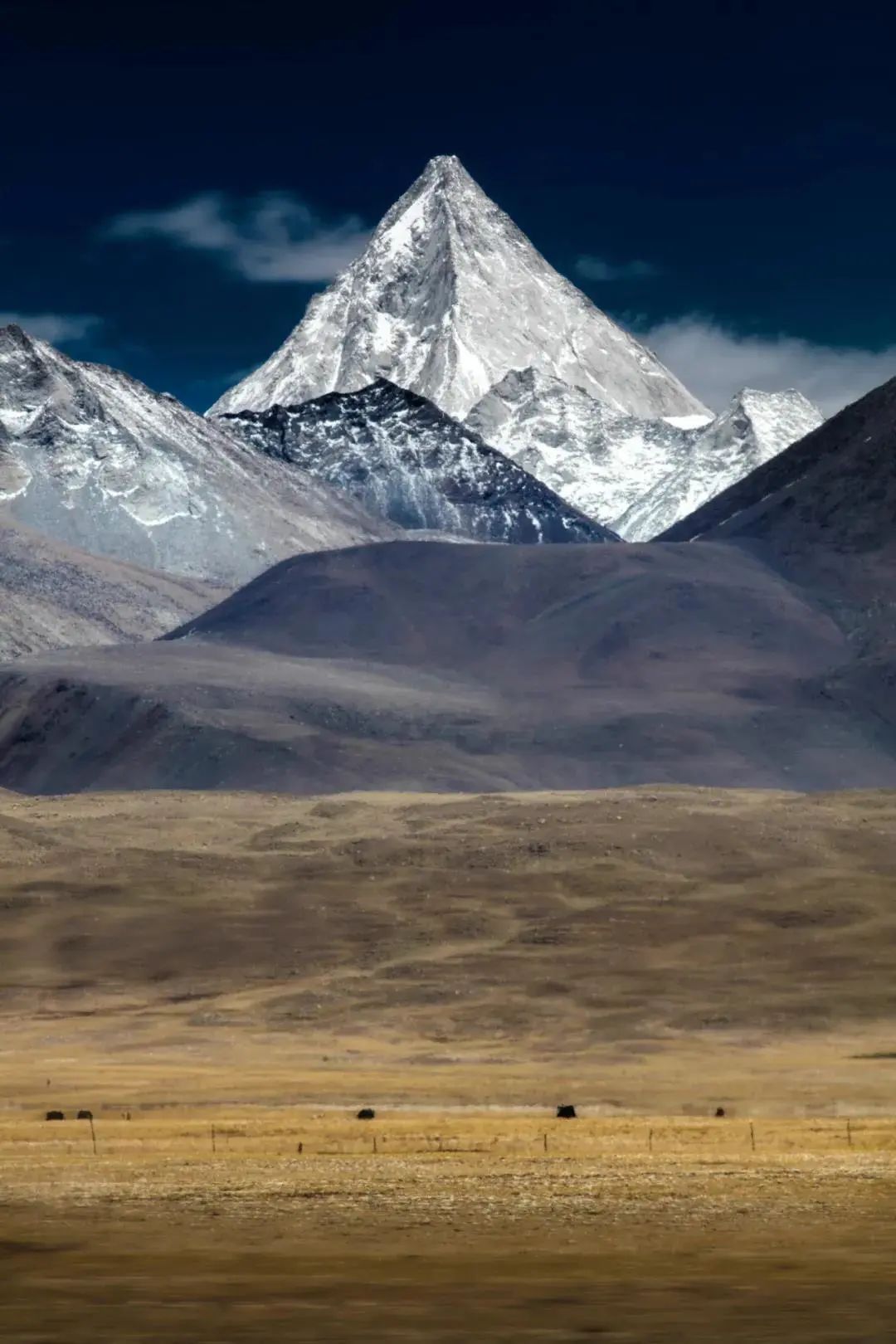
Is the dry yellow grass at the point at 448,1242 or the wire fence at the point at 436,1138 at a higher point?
the wire fence at the point at 436,1138

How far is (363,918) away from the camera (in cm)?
18288

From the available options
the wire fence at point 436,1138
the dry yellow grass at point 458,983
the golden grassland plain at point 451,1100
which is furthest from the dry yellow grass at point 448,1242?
the dry yellow grass at point 458,983

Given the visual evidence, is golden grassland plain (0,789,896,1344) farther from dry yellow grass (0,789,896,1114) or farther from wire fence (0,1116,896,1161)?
dry yellow grass (0,789,896,1114)

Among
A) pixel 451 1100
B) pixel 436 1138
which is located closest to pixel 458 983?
pixel 451 1100

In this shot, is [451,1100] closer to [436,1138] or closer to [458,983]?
[436,1138]

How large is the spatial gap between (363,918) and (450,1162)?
125 meters

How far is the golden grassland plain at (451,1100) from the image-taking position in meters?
33.9

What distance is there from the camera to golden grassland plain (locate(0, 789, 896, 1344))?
33906 millimetres

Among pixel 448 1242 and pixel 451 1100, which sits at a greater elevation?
pixel 451 1100

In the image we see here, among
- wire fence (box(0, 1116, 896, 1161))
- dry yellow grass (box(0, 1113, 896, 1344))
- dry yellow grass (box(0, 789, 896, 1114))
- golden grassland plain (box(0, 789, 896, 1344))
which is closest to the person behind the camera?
dry yellow grass (box(0, 1113, 896, 1344))

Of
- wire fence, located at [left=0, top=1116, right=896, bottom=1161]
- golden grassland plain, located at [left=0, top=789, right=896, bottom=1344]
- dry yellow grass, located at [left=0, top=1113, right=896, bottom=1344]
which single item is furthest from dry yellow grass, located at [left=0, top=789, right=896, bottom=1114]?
dry yellow grass, located at [left=0, top=1113, right=896, bottom=1344]

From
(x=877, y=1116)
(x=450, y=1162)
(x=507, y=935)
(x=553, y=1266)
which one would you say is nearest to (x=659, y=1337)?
(x=553, y=1266)

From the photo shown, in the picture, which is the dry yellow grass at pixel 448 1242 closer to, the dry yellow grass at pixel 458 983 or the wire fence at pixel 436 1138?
the wire fence at pixel 436 1138

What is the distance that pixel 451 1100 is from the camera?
9475 centimetres
